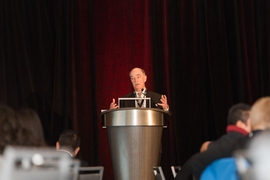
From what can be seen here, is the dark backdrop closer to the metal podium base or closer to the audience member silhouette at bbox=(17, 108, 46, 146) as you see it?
the metal podium base

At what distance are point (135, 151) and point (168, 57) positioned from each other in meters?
2.44

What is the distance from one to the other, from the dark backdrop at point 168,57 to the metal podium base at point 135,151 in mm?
1875

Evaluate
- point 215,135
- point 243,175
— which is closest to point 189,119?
point 215,135

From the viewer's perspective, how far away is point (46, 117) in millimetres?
6371

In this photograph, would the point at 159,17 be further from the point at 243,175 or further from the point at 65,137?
the point at 243,175

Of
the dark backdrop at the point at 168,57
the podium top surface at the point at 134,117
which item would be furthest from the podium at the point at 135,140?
the dark backdrop at the point at 168,57

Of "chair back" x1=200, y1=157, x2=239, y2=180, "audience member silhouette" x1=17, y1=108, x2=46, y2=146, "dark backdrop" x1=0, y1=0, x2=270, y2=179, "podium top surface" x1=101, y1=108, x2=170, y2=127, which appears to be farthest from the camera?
"dark backdrop" x1=0, y1=0, x2=270, y2=179

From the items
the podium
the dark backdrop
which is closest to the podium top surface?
the podium

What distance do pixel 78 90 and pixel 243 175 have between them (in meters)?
4.89

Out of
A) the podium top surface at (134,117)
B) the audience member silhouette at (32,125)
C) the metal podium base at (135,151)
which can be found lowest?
the metal podium base at (135,151)

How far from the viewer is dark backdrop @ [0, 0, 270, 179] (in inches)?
255

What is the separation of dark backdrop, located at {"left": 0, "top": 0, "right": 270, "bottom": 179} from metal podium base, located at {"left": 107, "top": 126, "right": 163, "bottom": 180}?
1.87 m

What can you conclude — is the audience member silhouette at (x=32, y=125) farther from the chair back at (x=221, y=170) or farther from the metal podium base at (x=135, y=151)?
the metal podium base at (x=135, y=151)

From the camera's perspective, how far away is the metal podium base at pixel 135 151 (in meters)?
4.56
